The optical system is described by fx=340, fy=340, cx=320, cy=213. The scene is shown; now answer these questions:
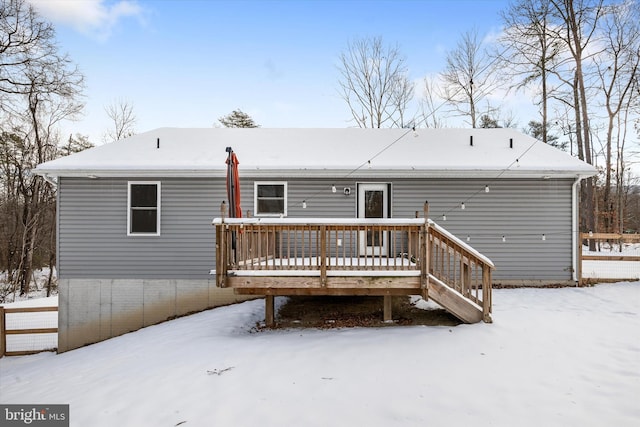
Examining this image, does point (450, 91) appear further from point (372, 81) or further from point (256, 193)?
point (256, 193)

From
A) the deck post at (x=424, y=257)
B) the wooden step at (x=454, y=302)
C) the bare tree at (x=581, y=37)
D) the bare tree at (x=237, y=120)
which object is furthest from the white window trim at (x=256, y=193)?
the bare tree at (x=237, y=120)

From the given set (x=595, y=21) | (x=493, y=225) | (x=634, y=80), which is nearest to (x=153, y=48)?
(x=493, y=225)

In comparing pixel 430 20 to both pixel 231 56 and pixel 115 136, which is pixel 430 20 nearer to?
pixel 231 56

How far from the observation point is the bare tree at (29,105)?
1441 cm

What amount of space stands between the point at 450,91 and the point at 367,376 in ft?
64.2

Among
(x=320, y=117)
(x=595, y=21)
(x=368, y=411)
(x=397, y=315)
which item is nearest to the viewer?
(x=368, y=411)

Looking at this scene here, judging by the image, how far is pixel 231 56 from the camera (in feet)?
53.1

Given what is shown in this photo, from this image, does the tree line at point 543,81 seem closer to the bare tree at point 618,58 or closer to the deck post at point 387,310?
the bare tree at point 618,58

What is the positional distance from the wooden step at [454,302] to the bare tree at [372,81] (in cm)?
1510

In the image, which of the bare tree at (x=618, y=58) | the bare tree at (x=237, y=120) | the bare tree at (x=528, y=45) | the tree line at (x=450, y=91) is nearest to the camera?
the tree line at (x=450, y=91)

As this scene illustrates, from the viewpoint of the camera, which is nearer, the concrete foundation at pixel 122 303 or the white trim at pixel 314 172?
the white trim at pixel 314 172

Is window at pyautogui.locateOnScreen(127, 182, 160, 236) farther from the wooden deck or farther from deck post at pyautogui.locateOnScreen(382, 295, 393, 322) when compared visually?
deck post at pyautogui.locateOnScreen(382, 295, 393, 322)

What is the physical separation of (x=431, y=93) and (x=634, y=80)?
9360 millimetres


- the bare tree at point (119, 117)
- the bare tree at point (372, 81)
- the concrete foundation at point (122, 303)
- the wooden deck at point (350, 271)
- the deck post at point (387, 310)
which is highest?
the bare tree at point (372, 81)
